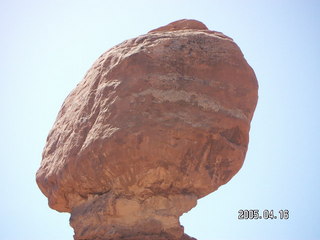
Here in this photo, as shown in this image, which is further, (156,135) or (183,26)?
(183,26)

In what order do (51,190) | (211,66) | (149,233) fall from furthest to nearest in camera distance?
1. (51,190)
2. (211,66)
3. (149,233)

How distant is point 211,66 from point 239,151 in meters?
1.33

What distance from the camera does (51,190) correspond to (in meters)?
8.66

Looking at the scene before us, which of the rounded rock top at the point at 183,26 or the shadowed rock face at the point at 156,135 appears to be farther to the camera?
the rounded rock top at the point at 183,26

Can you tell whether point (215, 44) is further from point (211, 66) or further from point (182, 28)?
point (182, 28)

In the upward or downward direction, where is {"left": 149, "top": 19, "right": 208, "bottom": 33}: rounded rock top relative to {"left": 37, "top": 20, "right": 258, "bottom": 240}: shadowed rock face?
upward

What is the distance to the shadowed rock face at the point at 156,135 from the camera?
24.2 ft

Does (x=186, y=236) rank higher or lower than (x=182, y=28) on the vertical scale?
lower

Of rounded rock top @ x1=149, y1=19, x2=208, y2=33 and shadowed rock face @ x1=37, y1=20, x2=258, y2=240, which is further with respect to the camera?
rounded rock top @ x1=149, y1=19, x2=208, y2=33

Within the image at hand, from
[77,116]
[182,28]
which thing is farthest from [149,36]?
[77,116]

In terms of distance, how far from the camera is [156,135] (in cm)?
727

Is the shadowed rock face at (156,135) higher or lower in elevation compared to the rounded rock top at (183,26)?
lower

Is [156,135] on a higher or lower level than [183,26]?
lower

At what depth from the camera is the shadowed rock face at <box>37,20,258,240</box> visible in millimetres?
7367
